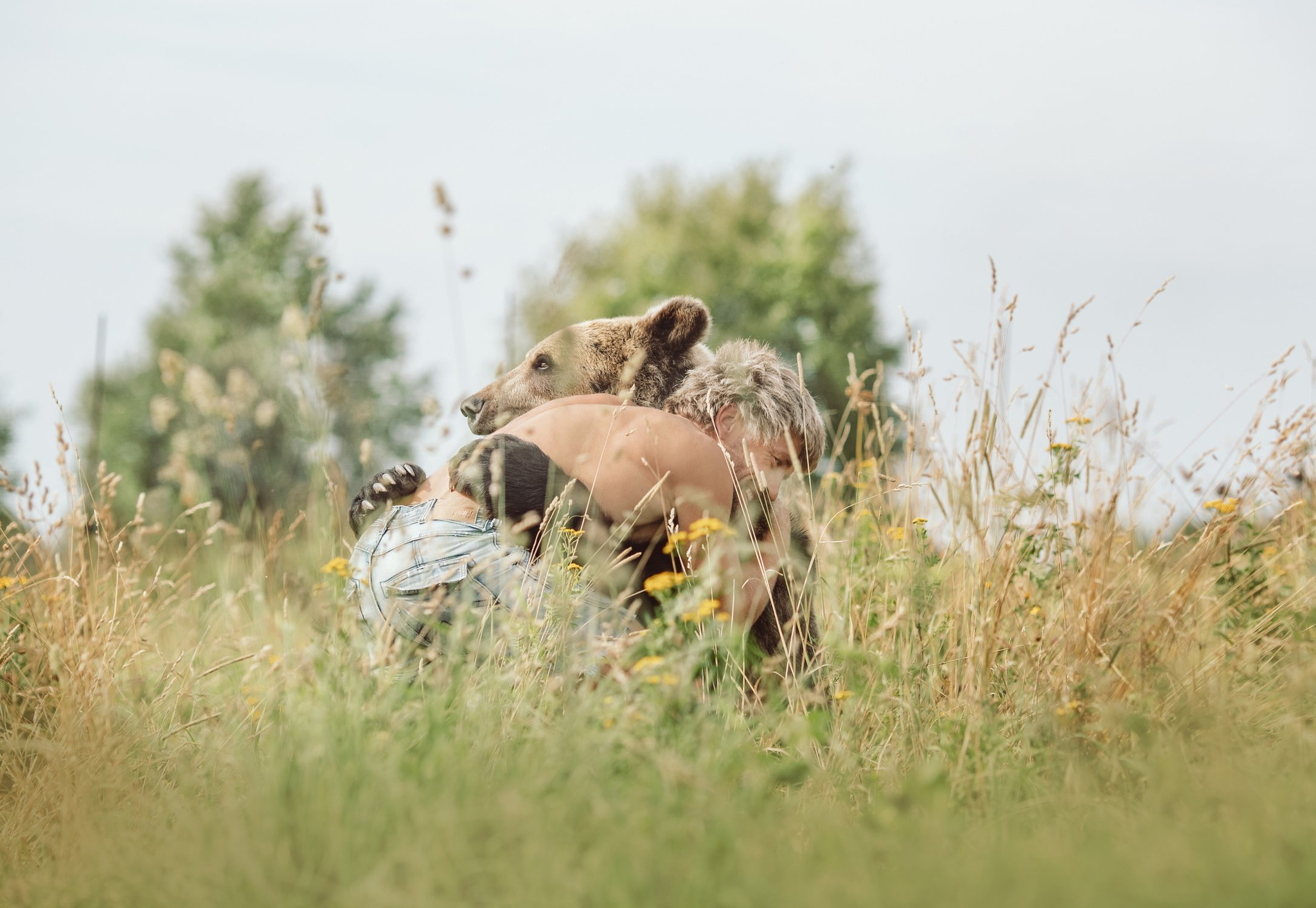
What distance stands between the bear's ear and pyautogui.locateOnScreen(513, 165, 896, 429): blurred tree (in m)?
16.8

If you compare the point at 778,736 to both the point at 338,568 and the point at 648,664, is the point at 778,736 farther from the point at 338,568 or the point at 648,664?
the point at 338,568

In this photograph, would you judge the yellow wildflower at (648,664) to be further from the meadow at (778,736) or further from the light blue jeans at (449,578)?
the light blue jeans at (449,578)

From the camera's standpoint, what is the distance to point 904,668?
8.55 ft

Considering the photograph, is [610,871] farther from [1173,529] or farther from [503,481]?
[1173,529]

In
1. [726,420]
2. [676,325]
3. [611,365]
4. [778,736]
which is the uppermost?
[676,325]

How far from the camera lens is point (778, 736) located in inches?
109

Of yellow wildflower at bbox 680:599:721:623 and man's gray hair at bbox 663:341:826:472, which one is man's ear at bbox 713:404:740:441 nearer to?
man's gray hair at bbox 663:341:826:472

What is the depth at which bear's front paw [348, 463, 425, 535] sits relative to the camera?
3.66m

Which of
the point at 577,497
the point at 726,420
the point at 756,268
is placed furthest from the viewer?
the point at 756,268

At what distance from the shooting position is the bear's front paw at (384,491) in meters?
3.66

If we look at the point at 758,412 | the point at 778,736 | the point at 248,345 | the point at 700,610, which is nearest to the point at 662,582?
the point at 700,610

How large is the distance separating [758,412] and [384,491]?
4.86 feet

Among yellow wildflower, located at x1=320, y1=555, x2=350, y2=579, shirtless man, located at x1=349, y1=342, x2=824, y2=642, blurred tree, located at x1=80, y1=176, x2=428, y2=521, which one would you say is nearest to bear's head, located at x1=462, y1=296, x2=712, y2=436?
shirtless man, located at x1=349, y1=342, x2=824, y2=642

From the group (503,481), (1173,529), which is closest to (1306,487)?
(1173,529)
